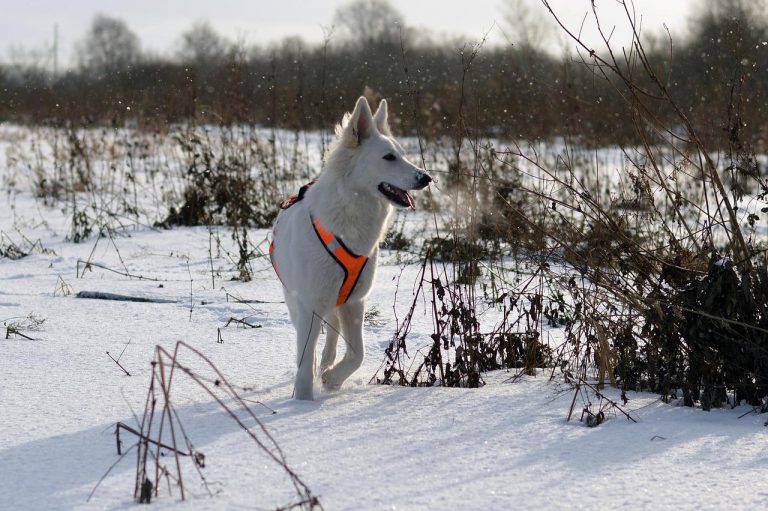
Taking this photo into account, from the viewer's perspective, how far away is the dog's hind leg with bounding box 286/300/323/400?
12.7ft

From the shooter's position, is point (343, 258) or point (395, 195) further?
point (395, 195)

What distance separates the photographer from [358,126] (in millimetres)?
4238

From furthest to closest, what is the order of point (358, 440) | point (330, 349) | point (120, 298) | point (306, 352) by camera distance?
point (120, 298) < point (330, 349) < point (306, 352) < point (358, 440)

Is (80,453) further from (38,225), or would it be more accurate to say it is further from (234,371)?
(38,225)

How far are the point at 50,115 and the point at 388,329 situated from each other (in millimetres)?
11263

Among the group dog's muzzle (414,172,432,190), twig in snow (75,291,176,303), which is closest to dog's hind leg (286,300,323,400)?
dog's muzzle (414,172,432,190)

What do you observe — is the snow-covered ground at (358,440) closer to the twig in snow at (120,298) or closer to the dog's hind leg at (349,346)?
the dog's hind leg at (349,346)

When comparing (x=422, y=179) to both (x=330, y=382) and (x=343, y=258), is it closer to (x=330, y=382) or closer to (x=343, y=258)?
(x=343, y=258)

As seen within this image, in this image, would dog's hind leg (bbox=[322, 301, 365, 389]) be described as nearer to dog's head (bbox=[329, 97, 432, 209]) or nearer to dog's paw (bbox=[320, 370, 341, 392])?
dog's paw (bbox=[320, 370, 341, 392])

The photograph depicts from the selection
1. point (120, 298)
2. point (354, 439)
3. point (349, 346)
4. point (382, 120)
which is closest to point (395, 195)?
point (382, 120)

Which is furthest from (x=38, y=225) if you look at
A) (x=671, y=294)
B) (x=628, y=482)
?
(x=628, y=482)

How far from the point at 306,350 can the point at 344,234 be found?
0.59 m

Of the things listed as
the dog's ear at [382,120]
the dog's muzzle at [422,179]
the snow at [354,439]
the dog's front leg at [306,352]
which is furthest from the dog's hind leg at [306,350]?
the dog's ear at [382,120]

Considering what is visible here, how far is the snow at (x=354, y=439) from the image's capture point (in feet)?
8.29
